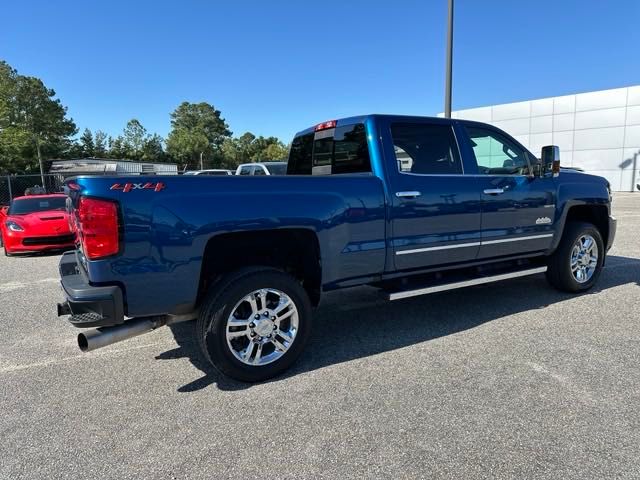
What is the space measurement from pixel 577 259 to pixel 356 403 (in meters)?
3.89

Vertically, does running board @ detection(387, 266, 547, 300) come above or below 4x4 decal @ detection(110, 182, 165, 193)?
below

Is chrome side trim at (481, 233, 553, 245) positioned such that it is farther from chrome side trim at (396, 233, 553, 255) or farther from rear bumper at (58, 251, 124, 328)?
rear bumper at (58, 251, 124, 328)

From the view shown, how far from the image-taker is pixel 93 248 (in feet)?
9.38

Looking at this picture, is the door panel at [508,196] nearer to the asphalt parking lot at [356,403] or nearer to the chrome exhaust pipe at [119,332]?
the asphalt parking lot at [356,403]

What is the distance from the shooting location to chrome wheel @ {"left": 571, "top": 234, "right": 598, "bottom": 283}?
5477mm

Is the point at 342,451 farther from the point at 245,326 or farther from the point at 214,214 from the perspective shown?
the point at 214,214

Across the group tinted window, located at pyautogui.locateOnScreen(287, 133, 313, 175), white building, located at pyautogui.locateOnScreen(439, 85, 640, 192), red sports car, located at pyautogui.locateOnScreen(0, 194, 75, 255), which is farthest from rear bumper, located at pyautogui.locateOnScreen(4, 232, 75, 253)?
white building, located at pyautogui.locateOnScreen(439, 85, 640, 192)

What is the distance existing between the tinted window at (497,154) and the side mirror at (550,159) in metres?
0.18

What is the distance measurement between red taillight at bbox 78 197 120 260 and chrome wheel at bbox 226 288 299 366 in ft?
3.19

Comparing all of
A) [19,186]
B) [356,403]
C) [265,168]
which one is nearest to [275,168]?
[265,168]

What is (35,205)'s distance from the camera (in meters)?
10.3

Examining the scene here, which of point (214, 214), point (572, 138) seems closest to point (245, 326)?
point (214, 214)

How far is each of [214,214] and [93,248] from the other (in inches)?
31.2

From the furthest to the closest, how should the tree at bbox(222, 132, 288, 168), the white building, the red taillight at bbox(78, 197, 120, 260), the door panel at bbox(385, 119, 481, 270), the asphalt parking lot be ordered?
A: the tree at bbox(222, 132, 288, 168) < the white building < the door panel at bbox(385, 119, 481, 270) < the red taillight at bbox(78, 197, 120, 260) < the asphalt parking lot
